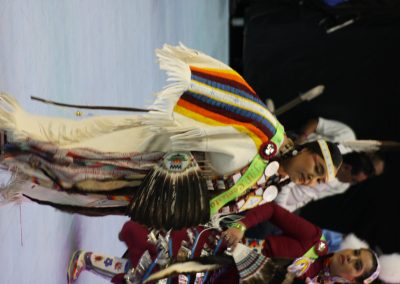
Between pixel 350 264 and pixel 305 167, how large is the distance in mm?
1213

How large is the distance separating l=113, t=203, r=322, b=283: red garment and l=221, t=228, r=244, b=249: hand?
9.9 inches

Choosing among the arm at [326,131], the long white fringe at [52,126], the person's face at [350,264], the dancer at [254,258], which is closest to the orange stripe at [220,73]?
the long white fringe at [52,126]

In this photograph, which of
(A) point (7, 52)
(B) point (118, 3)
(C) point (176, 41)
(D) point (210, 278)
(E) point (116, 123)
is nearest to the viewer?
(E) point (116, 123)

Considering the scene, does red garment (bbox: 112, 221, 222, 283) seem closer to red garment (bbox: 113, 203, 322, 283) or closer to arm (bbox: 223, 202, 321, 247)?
red garment (bbox: 113, 203, 322, 283)

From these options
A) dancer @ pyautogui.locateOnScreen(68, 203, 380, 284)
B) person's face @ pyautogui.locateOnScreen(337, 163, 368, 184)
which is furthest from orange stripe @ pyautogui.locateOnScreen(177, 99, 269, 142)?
person's face @ pyautogui.locateOnScreen(337, 163, 368, 184)

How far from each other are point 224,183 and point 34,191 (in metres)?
0.62

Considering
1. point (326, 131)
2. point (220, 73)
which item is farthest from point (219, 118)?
point (326, 131)

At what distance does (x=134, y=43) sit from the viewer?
3.35m

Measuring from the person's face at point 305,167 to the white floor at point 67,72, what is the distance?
1.00m

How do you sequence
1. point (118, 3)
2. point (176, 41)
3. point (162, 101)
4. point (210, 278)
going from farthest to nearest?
1. point (176, 41)
2. point (118, 3)
3. point (210, 278)
4. point (162, 101)

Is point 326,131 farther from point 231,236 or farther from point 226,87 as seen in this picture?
point 226,87

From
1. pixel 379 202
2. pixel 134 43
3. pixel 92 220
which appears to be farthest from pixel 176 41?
pixel 379 202

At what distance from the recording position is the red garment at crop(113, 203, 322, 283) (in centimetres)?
246

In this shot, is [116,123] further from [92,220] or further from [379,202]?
[379,202]
